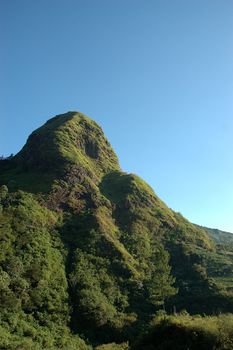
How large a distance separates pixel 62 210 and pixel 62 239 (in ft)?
46.8

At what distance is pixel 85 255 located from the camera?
307ft

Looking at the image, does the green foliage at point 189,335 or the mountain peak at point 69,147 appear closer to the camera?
the green foliage at point 189,335

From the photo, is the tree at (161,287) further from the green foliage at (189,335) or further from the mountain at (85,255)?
the green foliage at (189,335)

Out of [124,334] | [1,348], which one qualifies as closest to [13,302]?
[1,348]

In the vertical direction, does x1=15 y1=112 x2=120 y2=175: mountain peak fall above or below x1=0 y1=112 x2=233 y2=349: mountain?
above

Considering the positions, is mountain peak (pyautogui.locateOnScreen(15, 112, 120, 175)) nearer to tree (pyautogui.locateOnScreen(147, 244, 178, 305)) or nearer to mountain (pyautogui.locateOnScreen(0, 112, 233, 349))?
mountain (pyautogui.locateOnScreen(0, 112, 233, 349))

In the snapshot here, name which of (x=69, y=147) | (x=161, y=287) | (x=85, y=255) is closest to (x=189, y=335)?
(x=161, y=287)

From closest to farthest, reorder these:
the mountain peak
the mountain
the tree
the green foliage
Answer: the green foliage, the mountain, the tree, the mountain peak

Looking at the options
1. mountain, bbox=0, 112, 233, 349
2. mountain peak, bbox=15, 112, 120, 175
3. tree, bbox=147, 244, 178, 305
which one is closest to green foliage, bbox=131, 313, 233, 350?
mountain, bbox=0, 112, 233, 349

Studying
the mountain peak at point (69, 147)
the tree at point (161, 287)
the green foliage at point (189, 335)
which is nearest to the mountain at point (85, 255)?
the tree at point (161, 287)

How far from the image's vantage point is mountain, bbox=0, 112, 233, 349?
71375 mm

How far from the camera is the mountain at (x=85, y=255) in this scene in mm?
71375

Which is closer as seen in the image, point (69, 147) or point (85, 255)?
point (85, 255)

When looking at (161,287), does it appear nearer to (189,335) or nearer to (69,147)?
(189,335)
